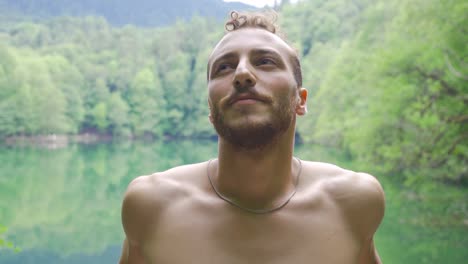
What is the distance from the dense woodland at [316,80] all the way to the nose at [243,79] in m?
0.48

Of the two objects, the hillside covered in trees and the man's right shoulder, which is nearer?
the man's right shoulder

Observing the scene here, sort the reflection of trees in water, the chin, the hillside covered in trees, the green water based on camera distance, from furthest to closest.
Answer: the hillside covered in trees < the reflection of trees in water < the green water < the chin

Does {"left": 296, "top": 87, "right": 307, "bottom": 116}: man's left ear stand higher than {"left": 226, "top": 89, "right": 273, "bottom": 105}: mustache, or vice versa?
{"left": 226, "top": 89, "right": 273, "bottom": 105}: mustache

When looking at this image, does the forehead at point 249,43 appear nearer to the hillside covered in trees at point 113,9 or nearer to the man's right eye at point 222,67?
the man's right eye at point 222,67

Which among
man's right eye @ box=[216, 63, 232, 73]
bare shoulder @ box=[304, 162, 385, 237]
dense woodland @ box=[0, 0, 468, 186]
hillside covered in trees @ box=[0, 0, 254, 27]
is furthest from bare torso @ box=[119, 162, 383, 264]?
hillside covered in trees @ box=[0, 0, 254, 27]

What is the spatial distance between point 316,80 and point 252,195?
121ft

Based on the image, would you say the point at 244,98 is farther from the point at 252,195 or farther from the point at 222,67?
the point at 252,195

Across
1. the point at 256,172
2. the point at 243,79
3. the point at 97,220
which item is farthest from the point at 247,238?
the point at 97,220

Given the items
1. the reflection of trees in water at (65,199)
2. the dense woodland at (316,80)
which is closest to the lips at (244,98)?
the dense woodland at (316,80)

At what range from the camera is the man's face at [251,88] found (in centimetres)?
117

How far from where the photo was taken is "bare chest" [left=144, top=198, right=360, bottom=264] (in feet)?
3.96

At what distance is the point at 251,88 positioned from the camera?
118 cm

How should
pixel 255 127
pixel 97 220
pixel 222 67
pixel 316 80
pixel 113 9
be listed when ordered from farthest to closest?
pixel 113 9
pixel 316 80
pixel 97 220
pixel 222 67
pixel 255 127

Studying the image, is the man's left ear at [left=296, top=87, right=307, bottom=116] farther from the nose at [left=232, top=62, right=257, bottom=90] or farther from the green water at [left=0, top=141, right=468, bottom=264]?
the green water at [left=0, top=141, right=468, bottom=264]
